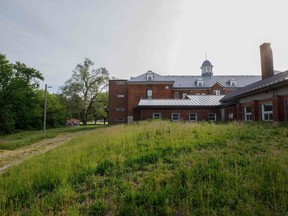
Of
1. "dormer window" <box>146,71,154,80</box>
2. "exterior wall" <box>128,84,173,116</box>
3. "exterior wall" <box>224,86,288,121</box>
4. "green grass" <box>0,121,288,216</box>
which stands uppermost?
"dormer window" <box>146,71,154,80</box>

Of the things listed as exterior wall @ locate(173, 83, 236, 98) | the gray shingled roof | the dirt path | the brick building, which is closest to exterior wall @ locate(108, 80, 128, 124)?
the brick building

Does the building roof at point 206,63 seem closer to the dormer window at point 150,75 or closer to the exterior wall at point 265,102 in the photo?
the dormer window at point 150,75

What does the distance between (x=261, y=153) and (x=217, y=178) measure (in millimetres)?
3053

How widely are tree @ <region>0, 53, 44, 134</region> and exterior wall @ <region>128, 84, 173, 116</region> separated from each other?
58.0 feet

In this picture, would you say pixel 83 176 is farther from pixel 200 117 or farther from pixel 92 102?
pixel 92 102

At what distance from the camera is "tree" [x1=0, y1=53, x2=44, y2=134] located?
2809cm

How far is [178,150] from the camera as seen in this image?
6785 mm

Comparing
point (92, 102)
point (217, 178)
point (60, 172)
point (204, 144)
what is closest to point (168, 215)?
point (217, 178)

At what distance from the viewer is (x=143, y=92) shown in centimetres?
3812

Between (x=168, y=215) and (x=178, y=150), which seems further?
(x=178, y=150)

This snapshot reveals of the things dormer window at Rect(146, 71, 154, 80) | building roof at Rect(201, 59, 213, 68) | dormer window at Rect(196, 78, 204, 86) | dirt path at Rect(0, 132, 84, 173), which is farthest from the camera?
building roof at Rect(201, 59, 213, 68)

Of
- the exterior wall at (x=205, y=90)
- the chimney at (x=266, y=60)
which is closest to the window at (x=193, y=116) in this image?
the chimney at (x=266, y=60)

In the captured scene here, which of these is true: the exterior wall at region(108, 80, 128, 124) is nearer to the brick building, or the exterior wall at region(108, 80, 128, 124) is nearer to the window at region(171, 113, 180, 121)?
the brick building

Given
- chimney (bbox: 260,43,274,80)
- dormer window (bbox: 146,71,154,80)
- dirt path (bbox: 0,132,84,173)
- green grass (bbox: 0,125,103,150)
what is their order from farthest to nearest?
dormer window (bbox: 146,71,154,80) < chimney (bbox: 260,43,274,80) < green grass (bbox: 0,125,103,150) < dirt path (bbox: 0,132,84,173)
